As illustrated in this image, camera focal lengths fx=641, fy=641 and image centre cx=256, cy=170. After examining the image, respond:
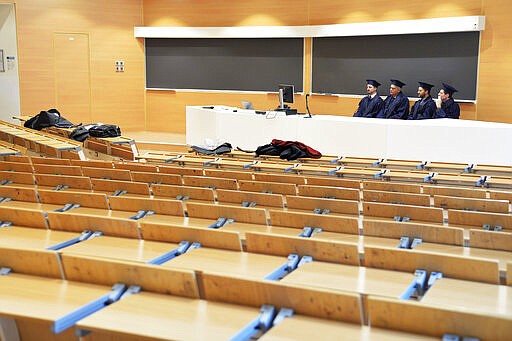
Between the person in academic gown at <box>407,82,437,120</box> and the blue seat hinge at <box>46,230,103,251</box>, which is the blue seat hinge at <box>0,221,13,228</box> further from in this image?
the person in academic gown at <box>407,82,437,120</box>

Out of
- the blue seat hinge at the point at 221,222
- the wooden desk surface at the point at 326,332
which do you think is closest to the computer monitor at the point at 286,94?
the blue seat hinge at the point at 221,222

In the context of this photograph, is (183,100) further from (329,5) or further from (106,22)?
(329,5)

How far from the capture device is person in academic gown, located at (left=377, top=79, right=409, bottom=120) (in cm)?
1257

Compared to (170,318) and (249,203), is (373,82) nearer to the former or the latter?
(249,203)

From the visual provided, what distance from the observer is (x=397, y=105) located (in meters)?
12.6

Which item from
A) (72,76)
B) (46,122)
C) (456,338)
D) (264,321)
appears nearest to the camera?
(456,338)

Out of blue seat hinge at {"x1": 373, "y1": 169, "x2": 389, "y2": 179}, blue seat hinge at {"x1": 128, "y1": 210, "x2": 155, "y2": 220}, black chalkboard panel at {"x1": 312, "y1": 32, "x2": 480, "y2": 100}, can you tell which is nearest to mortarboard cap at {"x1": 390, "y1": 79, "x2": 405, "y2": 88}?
black chalkboard panel at {"x1": 312, "y1": 32, "x2": 480, "y2": 100}

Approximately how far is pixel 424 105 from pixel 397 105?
0.59 metres

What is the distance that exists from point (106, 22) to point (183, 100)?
103 inches

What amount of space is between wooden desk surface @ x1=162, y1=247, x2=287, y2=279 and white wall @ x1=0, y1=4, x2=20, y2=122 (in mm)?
11630

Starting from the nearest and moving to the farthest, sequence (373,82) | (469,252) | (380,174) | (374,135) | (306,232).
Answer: (469,252) < (306,232) < (380,174) < (374,135) < (373,82)

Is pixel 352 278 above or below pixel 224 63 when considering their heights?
below

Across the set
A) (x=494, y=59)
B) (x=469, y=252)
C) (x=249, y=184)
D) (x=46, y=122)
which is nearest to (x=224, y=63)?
(x=46, y=122)

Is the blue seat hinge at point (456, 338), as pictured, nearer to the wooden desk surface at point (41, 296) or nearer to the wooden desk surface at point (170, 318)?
the wooden desk surface at point (170, 318)
